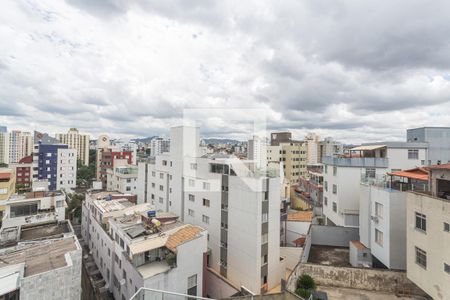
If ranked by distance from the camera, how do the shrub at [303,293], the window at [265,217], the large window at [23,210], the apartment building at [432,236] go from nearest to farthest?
the apartment building at [432,236] → the shrub at [303,293] → the window at [265,217] → the large window at [23,210]

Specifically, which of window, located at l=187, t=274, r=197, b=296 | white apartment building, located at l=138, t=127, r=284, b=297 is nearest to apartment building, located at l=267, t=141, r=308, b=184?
white apartment building, located at l=138, t=127, r=284, b=297

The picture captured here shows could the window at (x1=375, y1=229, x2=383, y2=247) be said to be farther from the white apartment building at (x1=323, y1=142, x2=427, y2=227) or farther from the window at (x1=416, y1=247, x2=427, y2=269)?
the white apartment building at (x1=323, y1=142, x2=427, y2=227)

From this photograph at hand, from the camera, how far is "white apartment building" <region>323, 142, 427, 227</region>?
18.5 metres

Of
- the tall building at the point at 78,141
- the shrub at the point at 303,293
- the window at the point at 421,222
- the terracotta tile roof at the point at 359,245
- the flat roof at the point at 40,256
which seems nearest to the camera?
the flat roof at the point at 40,256

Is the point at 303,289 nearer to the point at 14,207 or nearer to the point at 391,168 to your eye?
the point at 391,168

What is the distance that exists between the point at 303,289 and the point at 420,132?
1683 cm

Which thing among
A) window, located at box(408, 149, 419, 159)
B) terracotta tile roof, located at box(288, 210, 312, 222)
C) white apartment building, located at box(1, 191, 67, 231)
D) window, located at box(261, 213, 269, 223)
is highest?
window, located at box(408, 149, 419, 159)

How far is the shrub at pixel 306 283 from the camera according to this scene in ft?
44.0

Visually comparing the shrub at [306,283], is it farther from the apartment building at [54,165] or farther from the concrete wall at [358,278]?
the apartment building at [54,165]

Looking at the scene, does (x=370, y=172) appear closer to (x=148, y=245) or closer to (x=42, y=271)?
(x=148, y=245)

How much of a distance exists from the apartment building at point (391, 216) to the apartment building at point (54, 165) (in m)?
51.8

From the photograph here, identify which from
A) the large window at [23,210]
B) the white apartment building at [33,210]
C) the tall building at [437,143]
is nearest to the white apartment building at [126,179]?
the white apartment building at [33,210]

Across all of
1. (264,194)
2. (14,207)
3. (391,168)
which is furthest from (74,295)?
(391,168)

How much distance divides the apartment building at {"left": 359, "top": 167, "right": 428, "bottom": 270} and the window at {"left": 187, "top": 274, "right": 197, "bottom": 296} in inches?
442
